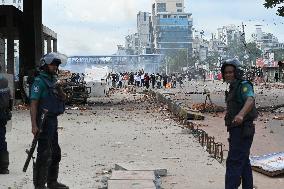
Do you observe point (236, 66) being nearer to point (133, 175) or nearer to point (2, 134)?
point (133, 175)

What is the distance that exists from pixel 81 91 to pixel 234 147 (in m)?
24.4

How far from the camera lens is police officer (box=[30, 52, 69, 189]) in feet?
22.6

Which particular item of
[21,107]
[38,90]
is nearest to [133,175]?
[38,90]

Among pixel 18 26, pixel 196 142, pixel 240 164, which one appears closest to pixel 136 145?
pixel 196 142

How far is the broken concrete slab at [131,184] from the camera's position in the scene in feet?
23.5

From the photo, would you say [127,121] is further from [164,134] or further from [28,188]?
[28,188]

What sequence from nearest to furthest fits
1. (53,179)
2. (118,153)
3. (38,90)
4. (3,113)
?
(38,90)
(53,179)
(3,113)
(118,153)

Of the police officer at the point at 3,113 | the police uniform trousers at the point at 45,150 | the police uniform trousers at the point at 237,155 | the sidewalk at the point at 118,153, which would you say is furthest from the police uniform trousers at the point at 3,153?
the police uniform trousers at the point at 237,155

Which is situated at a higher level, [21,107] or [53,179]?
[53,179]

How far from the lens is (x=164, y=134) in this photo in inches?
580

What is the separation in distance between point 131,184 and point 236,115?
163 cm

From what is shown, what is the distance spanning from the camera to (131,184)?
728 centimetres

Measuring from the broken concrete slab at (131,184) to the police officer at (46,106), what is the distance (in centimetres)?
→ 82

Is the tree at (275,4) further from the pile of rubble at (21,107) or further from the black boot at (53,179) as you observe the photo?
the black boot at (53,179)
